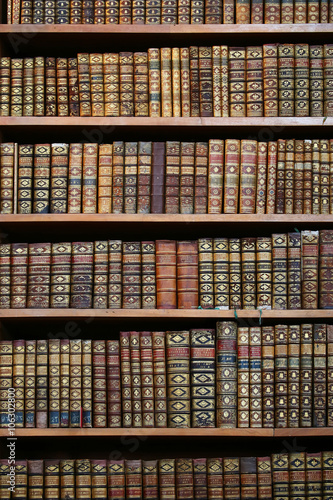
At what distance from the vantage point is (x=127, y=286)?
6.45 ft

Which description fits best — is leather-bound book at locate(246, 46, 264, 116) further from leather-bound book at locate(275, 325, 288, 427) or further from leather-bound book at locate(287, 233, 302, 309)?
leather-bound book at locate(275, 325, 288, 427)

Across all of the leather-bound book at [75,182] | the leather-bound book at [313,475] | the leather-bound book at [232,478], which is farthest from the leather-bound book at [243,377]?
the leather-bound book at [75,182]

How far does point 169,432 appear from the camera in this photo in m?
1.88

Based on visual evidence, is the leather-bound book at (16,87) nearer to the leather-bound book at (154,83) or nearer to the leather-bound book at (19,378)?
the leather-bound book at (154,83)

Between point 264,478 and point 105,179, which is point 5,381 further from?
point 264,478

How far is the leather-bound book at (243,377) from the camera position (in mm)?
1898

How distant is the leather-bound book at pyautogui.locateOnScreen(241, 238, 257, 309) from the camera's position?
196 centimetres

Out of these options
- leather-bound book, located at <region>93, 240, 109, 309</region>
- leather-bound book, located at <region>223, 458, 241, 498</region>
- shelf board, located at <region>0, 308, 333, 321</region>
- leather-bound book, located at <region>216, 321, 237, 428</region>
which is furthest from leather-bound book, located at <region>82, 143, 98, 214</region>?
leather-bound book, located at <region>223, 458, 241, 498</region>

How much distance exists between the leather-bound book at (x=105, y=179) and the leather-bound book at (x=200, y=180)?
0.94ft

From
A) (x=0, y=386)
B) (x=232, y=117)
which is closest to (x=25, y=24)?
(x=232, y=117)

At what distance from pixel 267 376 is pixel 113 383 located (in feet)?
1.61

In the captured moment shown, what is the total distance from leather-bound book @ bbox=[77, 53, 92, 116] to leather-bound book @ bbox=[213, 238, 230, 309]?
2.09 feet

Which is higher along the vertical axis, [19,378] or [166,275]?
[166,275]

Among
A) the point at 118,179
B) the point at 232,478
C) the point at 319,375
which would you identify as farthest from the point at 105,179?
the point at 232,478
